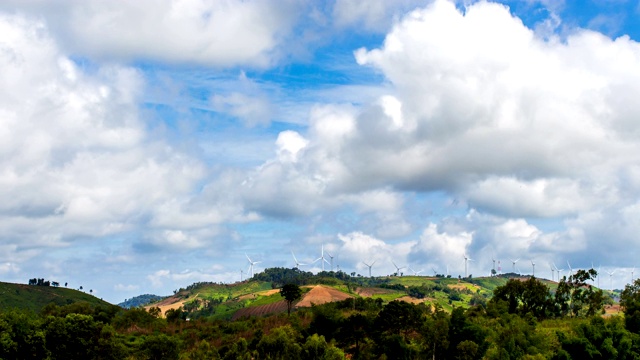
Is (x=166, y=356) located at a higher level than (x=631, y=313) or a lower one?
lower

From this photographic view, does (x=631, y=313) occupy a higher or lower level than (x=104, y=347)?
higher

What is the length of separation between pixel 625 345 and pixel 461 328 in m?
42.8

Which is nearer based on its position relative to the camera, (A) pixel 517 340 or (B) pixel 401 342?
(A) pixel 517 340

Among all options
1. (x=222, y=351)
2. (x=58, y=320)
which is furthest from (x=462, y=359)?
(x=58, y=320)

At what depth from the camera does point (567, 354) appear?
449ft

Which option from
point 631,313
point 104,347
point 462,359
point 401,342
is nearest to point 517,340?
point 462,359

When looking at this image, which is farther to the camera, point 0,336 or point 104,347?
point 104,347

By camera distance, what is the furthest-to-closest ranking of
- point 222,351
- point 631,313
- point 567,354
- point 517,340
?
point 222,351, point 631,313, point 517,340, point 567,354

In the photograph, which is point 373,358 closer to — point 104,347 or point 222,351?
point 222,351

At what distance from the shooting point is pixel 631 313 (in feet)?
581

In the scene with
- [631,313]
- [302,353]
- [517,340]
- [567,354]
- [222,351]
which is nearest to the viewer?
[567,354]

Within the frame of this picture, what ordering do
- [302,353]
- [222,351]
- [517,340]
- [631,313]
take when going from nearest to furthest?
[517,340], [302,353], [631,313], [222,351]

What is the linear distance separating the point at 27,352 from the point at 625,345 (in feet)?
A: 473

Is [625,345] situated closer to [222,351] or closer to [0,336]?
[222,351]
